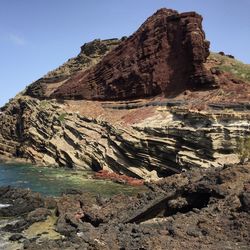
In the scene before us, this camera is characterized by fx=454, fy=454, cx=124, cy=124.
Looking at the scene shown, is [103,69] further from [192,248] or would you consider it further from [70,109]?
[192,248]

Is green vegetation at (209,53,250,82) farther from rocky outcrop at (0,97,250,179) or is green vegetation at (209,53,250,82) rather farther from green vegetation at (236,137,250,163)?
green vegetation at (236,137,250,163)

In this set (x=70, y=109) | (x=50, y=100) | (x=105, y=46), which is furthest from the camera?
(x=105, y=46)

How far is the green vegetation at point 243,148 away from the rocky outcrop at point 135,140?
78cm

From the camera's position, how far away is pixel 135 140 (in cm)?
5431

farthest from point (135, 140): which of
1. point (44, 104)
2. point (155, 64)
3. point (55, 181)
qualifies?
point (44, 104)

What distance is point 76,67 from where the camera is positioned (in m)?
93.1

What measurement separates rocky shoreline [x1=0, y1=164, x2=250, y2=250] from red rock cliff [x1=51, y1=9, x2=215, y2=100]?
30.6m

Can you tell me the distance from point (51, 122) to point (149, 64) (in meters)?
18.8

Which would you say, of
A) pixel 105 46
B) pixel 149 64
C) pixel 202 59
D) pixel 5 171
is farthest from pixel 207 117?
pixel 105 46

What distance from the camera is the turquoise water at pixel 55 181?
44106mm

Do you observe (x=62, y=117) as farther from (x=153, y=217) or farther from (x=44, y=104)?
(x=153, y=217)

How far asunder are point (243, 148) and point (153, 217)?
1432 centimetres

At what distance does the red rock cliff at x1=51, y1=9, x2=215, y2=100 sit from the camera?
6278cm

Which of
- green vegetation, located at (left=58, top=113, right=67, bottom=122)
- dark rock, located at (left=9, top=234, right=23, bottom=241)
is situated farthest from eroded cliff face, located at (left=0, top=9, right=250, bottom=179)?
dark rock, located at (left=9, top=234, right=23, bottom=241)
